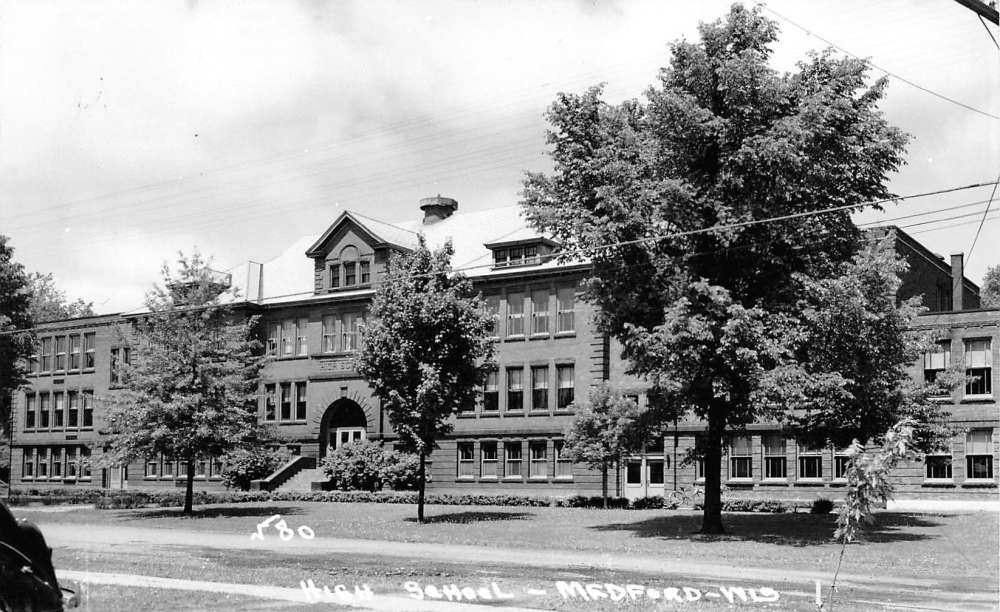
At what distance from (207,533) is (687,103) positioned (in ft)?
63.2

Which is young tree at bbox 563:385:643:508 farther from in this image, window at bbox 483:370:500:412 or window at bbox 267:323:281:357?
window at bbox 267:323:281:357

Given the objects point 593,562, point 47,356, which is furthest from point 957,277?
point 47,356

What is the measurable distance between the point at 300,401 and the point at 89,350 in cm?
1844

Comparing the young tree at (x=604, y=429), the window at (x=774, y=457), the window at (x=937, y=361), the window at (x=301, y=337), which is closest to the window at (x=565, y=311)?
the window at (x=774, y=457)

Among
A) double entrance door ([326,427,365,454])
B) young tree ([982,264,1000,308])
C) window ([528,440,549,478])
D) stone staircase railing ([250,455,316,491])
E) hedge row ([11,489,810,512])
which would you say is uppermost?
young tree ([982,264,1000,308])

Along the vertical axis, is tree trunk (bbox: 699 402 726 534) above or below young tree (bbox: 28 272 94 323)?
below

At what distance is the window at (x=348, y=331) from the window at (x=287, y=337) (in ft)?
12.5

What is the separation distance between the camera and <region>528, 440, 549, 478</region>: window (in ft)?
166

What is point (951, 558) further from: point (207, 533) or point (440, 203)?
point (440, 203)

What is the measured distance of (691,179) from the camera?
29.2m

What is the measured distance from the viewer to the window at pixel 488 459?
52.3m

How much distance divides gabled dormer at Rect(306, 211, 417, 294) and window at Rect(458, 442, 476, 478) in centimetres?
990

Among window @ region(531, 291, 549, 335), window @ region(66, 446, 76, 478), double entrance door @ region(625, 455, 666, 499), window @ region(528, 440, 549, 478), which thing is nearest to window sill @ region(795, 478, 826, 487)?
double entrance door @ region(625, 455, 666, 499)

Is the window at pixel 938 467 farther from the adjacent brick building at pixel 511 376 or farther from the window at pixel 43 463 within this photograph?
the window at pixel 43 463
